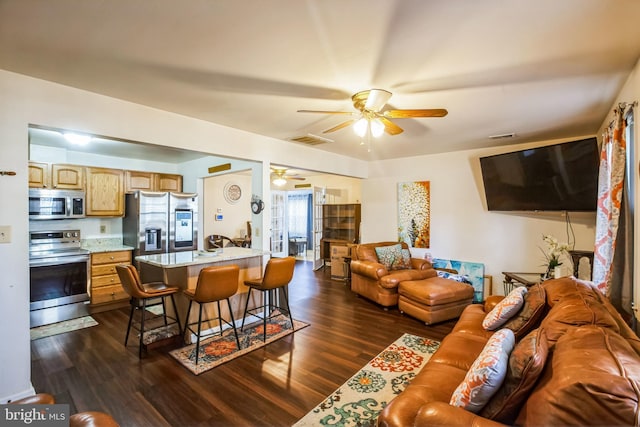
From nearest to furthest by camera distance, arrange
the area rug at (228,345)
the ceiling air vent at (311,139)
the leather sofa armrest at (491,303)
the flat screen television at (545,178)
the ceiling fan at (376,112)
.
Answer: the ceiling fan at (376,112), the area rug at (228,345), the leather sofa armrest at (491,303), the flat screen television at (545,178), the ceiling air vent at (311,139)

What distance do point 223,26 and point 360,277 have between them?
13.1 feet

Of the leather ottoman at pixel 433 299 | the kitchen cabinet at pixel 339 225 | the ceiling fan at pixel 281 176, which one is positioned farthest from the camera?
the kitchen cabinet at pixel 339 225

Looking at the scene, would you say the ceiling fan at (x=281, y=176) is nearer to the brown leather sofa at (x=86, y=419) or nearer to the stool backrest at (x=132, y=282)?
the stool backrest at (x=132, y=282)

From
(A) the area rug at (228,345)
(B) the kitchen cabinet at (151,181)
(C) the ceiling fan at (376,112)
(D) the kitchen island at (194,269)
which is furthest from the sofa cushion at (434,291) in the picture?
(B) the kitchen cabinet at (151,181)

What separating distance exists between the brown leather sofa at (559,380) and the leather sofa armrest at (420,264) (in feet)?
9.18

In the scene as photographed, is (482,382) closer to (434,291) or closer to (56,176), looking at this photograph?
→ (434,291)

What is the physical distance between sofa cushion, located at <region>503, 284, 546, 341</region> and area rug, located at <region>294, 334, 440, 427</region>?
0.92 m

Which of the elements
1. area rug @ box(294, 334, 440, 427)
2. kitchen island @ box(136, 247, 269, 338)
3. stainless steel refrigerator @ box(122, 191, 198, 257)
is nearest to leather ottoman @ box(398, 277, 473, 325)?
area rug @ box(294, 334, 440, 427)

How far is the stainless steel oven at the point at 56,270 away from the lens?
3.67 meters

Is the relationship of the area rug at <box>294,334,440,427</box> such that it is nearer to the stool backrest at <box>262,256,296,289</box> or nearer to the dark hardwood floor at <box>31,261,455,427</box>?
the dark hardwood floor at <box>31,261,455,427</box>

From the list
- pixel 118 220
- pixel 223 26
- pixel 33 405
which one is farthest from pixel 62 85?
pixel 118 220

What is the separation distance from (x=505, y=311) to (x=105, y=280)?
504 centimetres

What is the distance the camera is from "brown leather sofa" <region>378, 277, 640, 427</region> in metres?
0.92

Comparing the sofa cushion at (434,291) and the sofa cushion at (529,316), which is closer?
the sofa cushion at (529,316)
